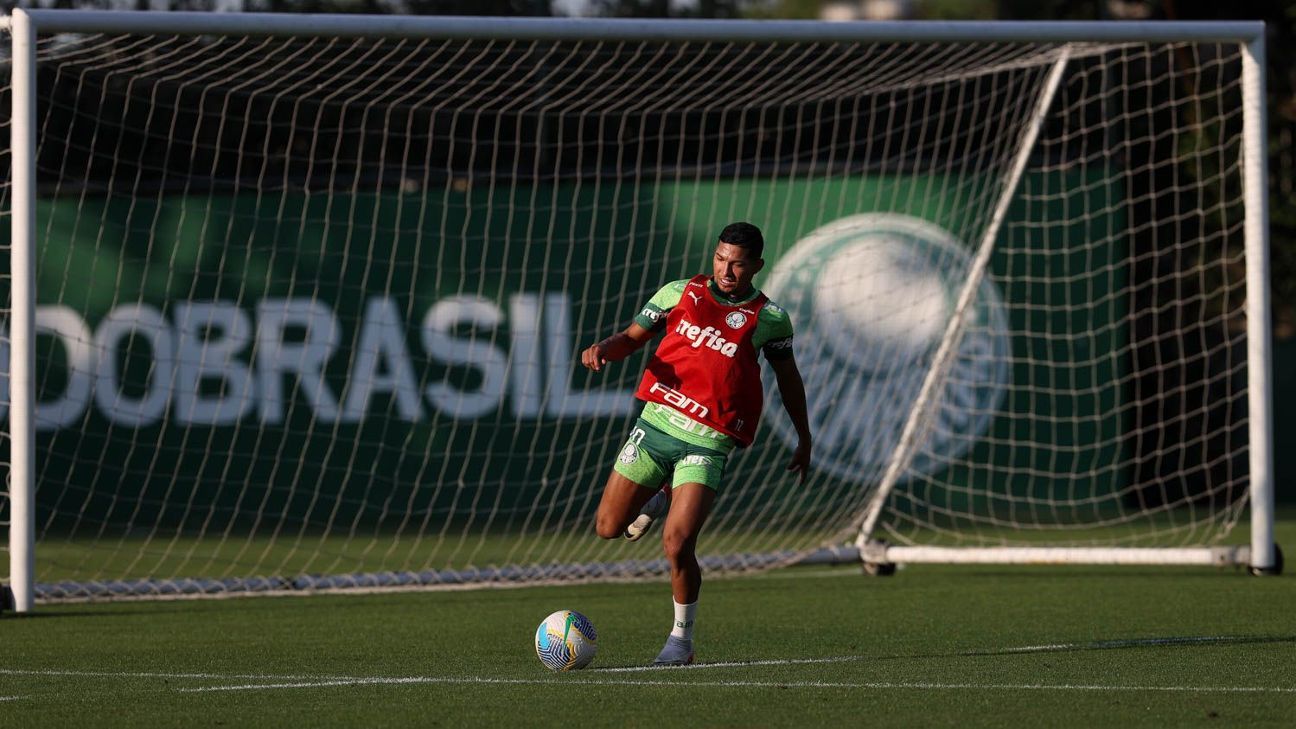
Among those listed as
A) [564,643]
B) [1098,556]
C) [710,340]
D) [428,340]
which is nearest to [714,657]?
[564,643]

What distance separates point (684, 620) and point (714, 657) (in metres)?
0.39

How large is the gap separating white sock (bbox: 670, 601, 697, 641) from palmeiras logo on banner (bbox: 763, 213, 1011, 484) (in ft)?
16.9

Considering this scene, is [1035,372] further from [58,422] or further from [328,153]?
[58,422]

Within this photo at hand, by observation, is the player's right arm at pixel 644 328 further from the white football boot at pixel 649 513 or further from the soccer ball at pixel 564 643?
the soccer ball at pixel 564 643

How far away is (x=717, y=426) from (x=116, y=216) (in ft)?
32.0

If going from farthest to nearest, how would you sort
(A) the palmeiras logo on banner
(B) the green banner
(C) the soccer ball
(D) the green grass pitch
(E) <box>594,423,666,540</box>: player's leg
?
(B) the green banner
(A) the palmeiras logo on banner
(E) <box>594,423,666,540</box>: player's leg
(C) the soccer ball
(D) the green grass pitch

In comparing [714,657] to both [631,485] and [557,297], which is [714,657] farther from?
[557,297]

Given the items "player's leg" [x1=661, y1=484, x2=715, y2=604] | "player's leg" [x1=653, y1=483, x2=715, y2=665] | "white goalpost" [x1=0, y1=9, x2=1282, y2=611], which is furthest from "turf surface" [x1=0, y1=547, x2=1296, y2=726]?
"white goalpost" [x1=0, y1=9, x2=1282, y2=611]

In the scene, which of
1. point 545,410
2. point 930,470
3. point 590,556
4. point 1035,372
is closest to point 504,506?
point 545,410

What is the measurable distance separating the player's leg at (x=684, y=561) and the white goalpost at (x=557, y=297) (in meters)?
6.50

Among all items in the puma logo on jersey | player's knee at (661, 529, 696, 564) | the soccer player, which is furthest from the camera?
the puma logo on jersey

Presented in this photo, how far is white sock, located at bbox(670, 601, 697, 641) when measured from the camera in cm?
689

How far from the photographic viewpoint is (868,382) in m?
13.5

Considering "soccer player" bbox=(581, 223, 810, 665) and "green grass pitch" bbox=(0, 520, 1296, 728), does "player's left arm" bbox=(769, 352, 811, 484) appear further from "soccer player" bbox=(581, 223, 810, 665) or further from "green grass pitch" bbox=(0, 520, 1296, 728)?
"green grass pitch" bbox=(0, 520, 1296, 728)
